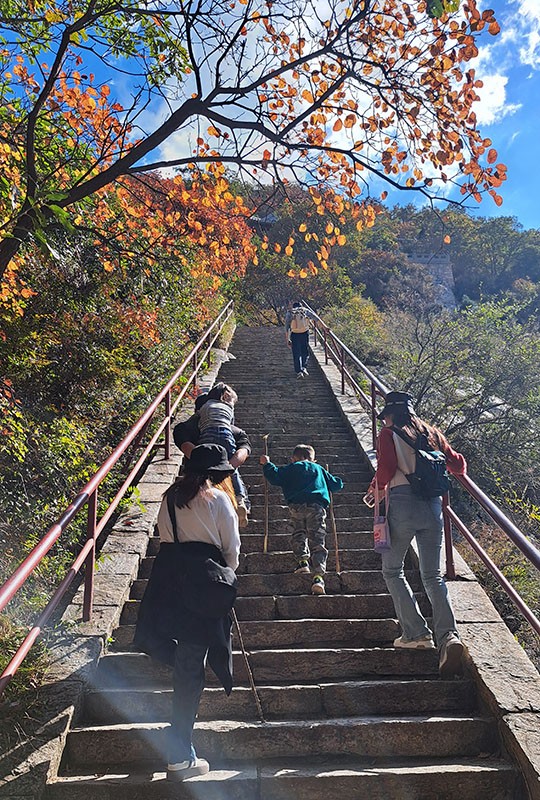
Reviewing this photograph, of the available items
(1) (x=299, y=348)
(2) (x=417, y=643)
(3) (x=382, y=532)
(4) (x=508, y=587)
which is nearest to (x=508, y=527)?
(4) (x=508, y=587)

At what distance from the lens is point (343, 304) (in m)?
23.6

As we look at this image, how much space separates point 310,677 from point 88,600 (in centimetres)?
145

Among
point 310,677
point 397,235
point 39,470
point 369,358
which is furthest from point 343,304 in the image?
point 310,677

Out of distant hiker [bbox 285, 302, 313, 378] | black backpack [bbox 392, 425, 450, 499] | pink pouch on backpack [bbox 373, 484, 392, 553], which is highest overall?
distant hiker [bbox 285, 302, 313, 378]

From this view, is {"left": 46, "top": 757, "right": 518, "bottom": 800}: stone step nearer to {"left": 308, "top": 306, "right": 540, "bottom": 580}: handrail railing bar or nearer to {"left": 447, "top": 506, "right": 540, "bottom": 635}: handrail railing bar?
{"left": 447, "top": 506, "right": 540, "bottom": 635}: handrail railing bar

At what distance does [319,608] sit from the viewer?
13.3 ft

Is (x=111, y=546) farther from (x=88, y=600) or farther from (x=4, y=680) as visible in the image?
(x=4, y=680)

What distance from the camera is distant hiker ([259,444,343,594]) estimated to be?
438cm

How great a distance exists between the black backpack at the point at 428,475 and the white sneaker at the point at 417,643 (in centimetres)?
86

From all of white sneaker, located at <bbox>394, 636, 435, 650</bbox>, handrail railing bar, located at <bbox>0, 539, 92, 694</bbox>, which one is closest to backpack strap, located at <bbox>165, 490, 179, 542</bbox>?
handrail railing bar, located at <bbox>0, 539, 92, 694</bbox>

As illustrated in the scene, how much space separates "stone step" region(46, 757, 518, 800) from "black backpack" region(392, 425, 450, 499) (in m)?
1.42

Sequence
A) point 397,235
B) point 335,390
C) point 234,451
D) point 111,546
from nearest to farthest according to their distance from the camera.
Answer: point 111,546 → point 234,451 → point 335,390 → point 397,235

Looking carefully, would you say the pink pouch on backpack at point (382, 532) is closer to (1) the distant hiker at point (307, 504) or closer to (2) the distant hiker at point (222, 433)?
(1) the distant hiker at point (307, 504)

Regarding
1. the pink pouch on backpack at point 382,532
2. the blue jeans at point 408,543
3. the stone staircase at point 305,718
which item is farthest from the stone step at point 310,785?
the pink pouch on backpack at point 382,532
